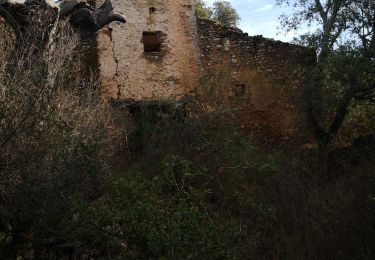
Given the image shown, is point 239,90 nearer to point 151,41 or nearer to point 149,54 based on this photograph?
point 149,54

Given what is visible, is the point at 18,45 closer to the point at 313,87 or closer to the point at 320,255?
the point at 320,255

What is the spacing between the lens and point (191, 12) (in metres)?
12.4

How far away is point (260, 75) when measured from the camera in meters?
11.8

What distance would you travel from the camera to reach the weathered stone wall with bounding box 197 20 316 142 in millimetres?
11469

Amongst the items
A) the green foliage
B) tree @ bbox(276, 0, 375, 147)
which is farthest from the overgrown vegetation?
the green foliage

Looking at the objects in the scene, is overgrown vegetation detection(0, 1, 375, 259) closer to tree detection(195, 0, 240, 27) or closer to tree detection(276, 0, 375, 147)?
tree detection(276, 0, 375, 147)

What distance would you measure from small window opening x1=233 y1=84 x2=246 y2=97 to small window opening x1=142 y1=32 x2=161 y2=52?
228cm

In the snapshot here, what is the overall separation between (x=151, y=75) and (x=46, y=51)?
5128 millimetres

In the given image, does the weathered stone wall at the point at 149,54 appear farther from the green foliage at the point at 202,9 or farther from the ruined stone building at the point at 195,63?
the green foliage at the point at 202,9

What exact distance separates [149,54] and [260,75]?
117 inches

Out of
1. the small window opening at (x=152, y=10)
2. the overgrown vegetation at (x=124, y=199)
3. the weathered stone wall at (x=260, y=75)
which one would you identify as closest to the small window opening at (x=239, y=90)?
the weathered stone wall at (x=260, y=75)

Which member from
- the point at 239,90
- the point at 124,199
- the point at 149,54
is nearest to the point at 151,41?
the point at 149,54

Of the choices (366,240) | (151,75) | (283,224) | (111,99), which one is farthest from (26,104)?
(151,75)

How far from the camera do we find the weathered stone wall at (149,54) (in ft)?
36.5
